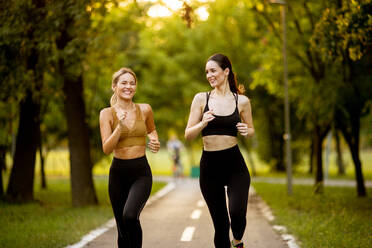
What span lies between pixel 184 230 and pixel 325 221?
2478mm

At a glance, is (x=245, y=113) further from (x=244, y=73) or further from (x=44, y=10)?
(x=244, y=73)

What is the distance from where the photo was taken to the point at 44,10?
10.1 m

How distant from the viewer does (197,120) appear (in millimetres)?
4859

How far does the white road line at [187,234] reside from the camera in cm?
783

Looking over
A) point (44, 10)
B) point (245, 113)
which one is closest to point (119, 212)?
point (245, 113)

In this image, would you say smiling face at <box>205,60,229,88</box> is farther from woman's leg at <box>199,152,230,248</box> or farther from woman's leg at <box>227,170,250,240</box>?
woman's leg at <box>227,170,250,240</box>

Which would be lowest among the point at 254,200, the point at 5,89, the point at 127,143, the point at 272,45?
the point at 254,200

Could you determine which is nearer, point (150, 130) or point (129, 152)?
point (129, 152)

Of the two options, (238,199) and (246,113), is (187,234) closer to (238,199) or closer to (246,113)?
(238,199)

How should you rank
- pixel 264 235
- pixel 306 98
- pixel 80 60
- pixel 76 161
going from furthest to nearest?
pixel 306 98
pixel 76 161
pixel 80 60
pixel 264 235

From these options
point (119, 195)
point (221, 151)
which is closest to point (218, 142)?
point (221, 151)

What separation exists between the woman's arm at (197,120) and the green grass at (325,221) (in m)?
2.97

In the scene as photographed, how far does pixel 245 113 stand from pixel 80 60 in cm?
644

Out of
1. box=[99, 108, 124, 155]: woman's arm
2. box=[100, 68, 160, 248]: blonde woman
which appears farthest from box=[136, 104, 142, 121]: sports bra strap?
box=[99, 108, 124, 155]: woman's arm
